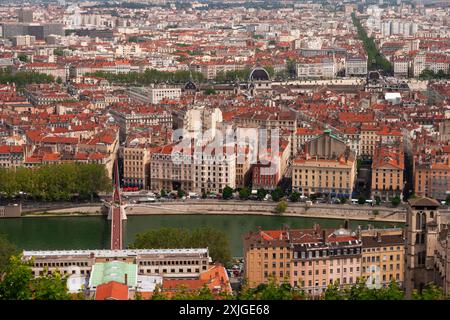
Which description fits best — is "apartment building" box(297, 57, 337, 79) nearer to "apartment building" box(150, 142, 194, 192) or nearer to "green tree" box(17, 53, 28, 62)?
"green tree" box(17, 53, 28, 62)

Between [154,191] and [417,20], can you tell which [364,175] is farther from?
[417,20]

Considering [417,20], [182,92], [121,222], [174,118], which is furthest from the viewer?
[417,20]

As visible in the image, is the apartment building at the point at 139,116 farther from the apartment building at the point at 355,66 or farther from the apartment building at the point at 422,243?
the apartment building at the point at 355,66

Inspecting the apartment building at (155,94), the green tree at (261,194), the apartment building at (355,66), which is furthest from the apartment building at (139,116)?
the apartment building at (355,66)

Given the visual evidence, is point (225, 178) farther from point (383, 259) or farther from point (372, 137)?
point (383, 259)

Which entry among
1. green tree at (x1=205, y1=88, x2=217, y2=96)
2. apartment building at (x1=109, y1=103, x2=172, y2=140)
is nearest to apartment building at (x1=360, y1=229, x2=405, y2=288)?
apartment building at (x1=109, y1=103, x2=172, y2=140)
